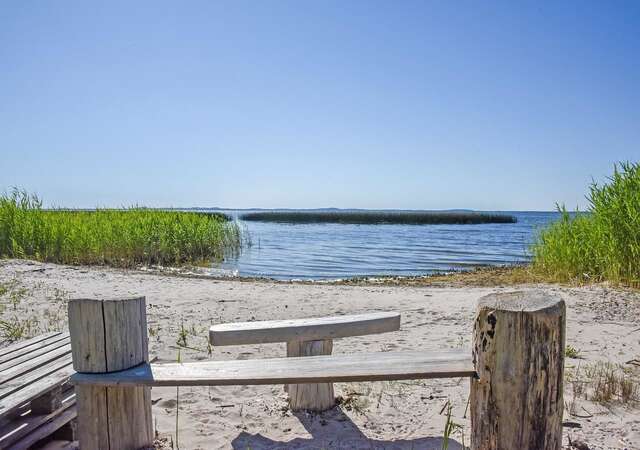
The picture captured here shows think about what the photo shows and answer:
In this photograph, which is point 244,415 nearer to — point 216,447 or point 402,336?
point 216,447

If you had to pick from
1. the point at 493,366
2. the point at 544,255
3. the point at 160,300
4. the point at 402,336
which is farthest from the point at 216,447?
the point at 544,255

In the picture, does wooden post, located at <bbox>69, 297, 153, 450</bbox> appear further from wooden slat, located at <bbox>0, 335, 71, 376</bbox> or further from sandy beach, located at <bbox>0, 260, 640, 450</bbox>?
wooden slat, located at <bbox>0, 335, 71, 376</bbox>

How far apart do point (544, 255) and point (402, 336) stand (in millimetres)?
6571

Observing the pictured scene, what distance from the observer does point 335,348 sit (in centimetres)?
504

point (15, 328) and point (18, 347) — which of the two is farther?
point (15, 328)

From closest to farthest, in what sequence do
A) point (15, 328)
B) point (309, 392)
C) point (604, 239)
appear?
1. point (309, 392)
2. point (15, 328)
3. point (604, 239)

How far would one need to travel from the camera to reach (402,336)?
18.2 ft

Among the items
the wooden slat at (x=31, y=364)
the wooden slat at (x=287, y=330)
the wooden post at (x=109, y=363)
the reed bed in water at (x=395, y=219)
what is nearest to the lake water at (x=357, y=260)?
the wooden slat at (x=287, y=330)

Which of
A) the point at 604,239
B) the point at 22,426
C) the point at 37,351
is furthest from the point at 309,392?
the point at 604,239

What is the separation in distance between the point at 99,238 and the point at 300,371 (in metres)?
12.5

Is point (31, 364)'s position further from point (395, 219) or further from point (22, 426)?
point (395, 219)

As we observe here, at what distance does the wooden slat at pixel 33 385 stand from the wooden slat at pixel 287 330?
3.15ft

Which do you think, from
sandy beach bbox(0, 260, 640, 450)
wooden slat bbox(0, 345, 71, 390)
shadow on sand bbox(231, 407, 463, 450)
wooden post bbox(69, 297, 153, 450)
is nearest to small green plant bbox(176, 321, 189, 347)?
→ sandy beach bbox(0, 260, 640, 450)

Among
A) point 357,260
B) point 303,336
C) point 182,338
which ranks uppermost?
point 303,336
